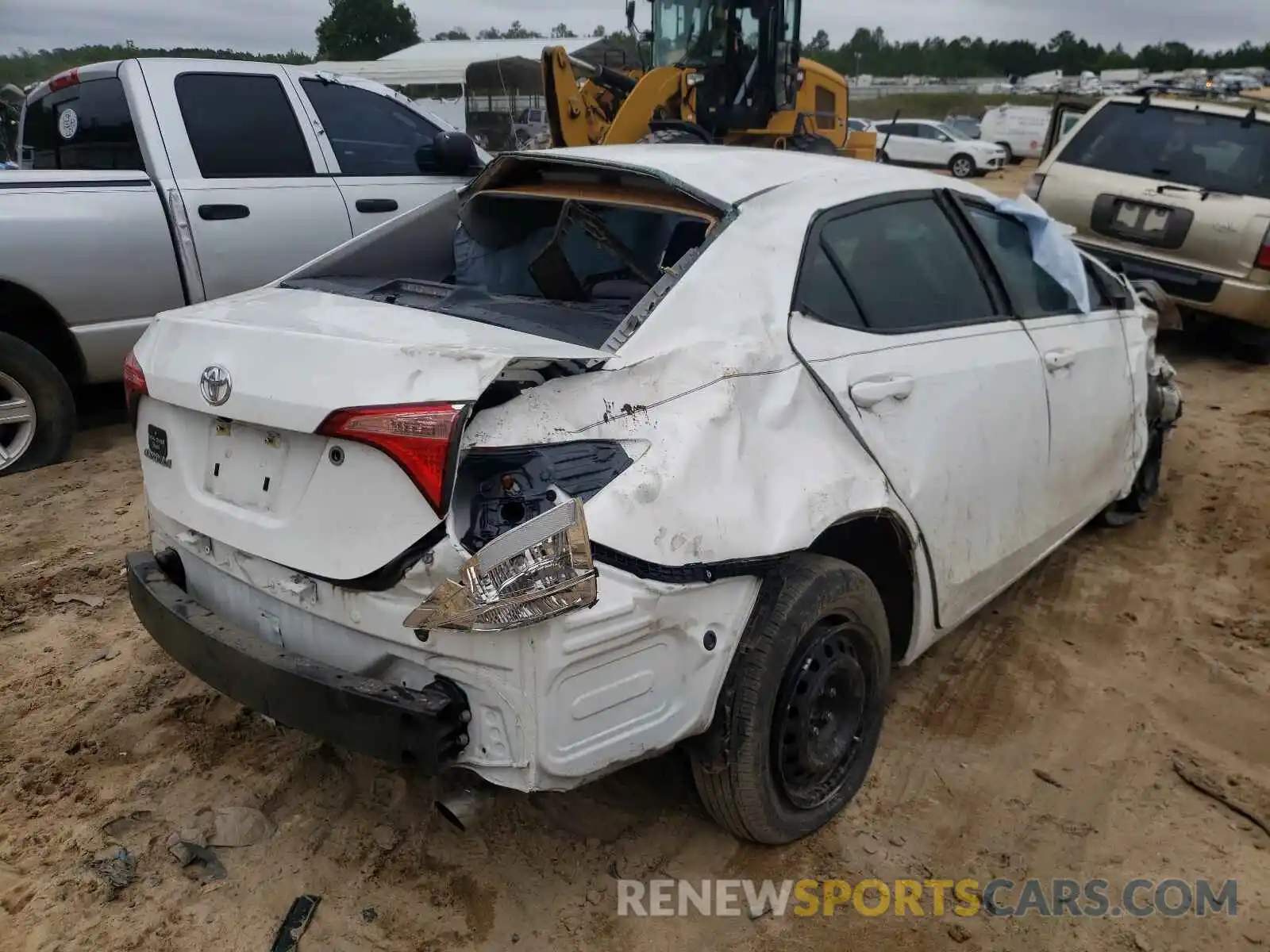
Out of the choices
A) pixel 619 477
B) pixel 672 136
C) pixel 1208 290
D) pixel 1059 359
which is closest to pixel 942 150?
pixel 672 136

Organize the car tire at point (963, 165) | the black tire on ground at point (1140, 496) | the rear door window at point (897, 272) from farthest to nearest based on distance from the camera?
1. the car tire at point (963, 165)
2. the black tire on ground at point (1140, 496)
3. the rear door window at point (897, 272)

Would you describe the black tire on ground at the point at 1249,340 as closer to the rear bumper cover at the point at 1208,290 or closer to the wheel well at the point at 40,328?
the rear bumper cover at the point at 1208,290

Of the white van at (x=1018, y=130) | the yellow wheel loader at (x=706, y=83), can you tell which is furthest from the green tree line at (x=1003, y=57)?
the yellow wheel loader at (x=706, y=83)

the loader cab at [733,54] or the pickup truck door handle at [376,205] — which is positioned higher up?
the loader cab at [733,54]

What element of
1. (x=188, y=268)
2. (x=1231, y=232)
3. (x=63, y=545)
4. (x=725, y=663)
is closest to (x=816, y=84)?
(x=1231, y=232)

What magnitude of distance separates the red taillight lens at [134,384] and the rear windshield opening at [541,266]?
567 millimetres

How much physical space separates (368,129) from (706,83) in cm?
412

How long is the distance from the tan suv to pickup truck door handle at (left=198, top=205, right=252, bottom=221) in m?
5.84

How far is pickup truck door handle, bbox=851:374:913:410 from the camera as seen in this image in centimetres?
250

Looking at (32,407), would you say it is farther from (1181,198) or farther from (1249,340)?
(1249,340)

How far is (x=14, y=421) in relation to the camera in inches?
187

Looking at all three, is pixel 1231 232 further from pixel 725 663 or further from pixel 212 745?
pixel 212 745

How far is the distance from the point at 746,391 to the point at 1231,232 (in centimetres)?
615

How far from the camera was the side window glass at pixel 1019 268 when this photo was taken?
131 inches
